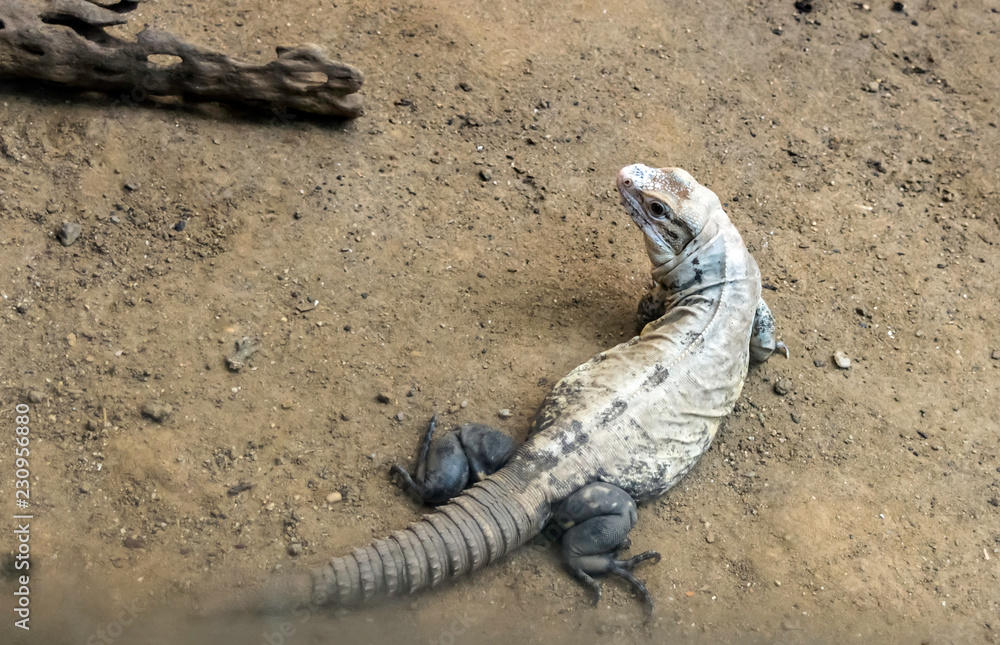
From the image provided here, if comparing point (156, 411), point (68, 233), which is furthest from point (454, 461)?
point (68, 233)

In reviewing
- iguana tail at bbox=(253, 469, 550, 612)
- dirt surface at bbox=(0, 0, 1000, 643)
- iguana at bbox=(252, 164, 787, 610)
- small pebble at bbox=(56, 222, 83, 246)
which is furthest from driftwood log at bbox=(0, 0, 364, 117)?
iguana tail at bbox=(253, 469, 550, 612)

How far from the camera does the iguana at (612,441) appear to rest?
357 centimetres

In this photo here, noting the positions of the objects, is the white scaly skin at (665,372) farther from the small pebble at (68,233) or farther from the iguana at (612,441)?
the small pebble at (68,233)

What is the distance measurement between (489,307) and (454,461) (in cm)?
129

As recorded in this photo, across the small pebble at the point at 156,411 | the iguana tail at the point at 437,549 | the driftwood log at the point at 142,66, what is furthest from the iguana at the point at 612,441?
the driftwood log at the point at 142,66

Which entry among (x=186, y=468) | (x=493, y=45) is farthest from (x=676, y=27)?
(x=186, y=468)

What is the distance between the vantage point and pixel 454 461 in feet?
13.1

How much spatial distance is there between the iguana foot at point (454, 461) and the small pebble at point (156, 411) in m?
1.25

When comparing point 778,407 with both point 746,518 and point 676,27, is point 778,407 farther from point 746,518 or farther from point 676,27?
point 676,27

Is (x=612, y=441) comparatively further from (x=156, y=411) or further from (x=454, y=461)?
(x=156, y=411)

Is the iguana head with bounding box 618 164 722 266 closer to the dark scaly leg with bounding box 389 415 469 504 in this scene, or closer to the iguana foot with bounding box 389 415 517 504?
the iguana foot with bounding box 389 415 517 504

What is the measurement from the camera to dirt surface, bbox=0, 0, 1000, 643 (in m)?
3.62

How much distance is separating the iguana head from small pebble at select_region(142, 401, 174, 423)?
9.83 feet

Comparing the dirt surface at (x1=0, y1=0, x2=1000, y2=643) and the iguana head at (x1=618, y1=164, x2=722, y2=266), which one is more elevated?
the iguana head at (x1=618, y1=164, x2=722, y2=266)
